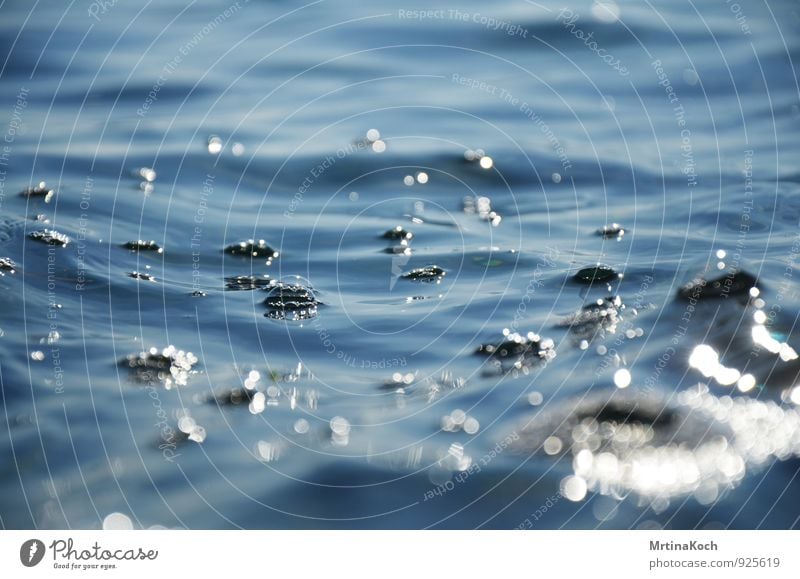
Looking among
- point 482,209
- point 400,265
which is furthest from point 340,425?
point 482,209

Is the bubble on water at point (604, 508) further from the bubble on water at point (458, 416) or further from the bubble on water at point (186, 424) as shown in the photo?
the bubble on water at point (186, 424)

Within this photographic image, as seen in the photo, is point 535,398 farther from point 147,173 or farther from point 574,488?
point 147,173

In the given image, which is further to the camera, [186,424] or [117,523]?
[186,424]

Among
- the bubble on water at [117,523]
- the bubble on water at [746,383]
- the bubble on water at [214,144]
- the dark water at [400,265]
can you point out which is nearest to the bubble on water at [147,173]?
the dark water at [400,265]
